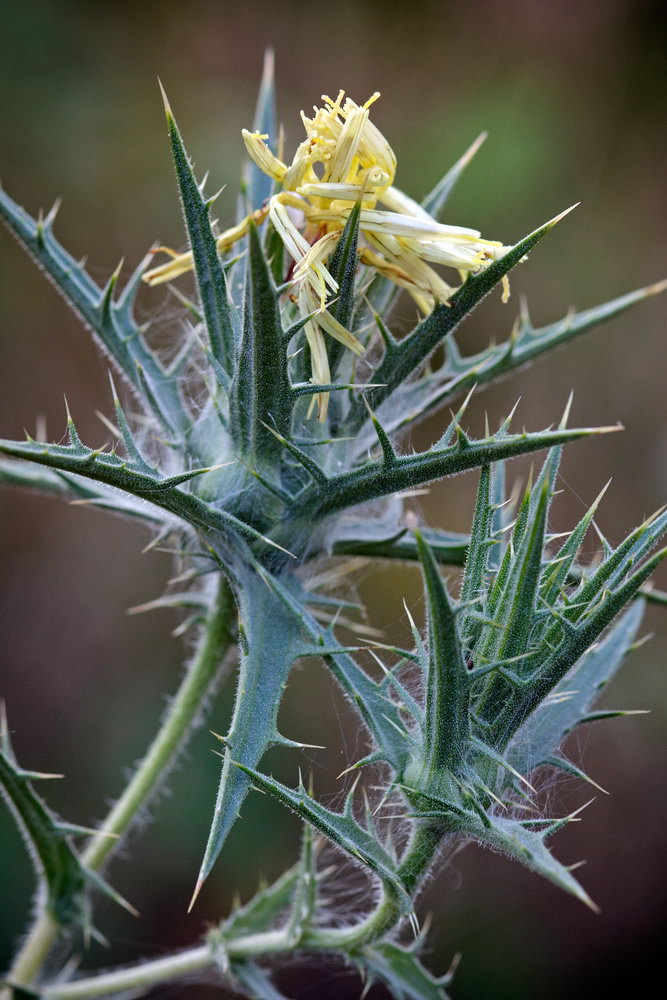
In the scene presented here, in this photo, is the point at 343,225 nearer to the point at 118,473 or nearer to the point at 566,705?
the point at 118,473

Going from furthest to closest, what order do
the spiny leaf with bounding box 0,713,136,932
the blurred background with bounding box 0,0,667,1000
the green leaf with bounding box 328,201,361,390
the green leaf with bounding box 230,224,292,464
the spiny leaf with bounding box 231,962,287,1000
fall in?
the blurred background with bounding box 0,0,667,1000 → the spiny leaf with bounding box 231,962,287,1000 → the spiny leaf with bounding box 0,713,136,932 → the green leaf with bounding box 328,201,361,390 → the green leaf with bounding box 230,224,292,464

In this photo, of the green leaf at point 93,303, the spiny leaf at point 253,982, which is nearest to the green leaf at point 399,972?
the spiny leaf at point 253,982

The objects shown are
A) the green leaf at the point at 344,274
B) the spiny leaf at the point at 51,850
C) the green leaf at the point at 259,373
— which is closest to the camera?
the green leaf at the point at 259,373

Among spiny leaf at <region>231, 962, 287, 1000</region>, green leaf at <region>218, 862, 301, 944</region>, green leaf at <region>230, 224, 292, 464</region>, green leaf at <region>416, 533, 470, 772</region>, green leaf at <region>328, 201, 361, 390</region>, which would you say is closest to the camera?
green leaf at <region>416, 533, 470, 772</region>

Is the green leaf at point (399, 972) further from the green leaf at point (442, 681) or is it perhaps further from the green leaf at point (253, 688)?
the green leaf at point (442, 681)

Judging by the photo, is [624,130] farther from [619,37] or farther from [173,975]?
[173,975]

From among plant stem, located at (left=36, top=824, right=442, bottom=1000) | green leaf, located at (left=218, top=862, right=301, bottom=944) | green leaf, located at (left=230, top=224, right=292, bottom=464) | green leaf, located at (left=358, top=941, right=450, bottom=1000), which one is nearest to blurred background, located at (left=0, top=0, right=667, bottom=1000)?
green leaf, located at (left=218, top=862, right=301, bottom=944)

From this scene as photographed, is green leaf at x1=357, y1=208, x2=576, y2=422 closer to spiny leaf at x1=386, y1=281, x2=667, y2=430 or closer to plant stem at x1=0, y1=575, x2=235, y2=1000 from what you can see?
spiny leaf at x1=386, y1=281, x2=667, y2=430
